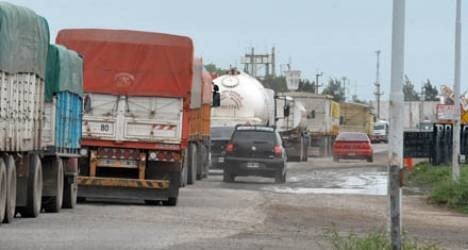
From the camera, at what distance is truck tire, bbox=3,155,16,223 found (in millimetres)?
18984

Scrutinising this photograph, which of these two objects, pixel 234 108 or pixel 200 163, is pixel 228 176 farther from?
pixel 234 108

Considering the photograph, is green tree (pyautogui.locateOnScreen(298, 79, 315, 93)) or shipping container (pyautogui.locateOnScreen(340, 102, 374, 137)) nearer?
shipping container (pyautogui.locateOnScreen(340, 102, 374, 137))

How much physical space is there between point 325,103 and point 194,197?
39668 millimetres

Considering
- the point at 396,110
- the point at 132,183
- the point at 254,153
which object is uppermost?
the point at 396,110

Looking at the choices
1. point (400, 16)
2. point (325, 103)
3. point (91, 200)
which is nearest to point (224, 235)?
point (400, 16)

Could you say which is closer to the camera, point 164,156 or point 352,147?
point 164,156

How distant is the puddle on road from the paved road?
110 mm

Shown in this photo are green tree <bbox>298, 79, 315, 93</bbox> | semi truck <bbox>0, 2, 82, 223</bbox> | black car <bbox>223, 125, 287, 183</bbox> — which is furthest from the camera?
green tree <bbox>298, 79, 315, 93</bbox>

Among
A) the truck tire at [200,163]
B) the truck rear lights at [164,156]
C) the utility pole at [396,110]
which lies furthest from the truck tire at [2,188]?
the truck tire at [200,163]

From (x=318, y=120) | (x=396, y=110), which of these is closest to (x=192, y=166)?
(x=396, y=110)

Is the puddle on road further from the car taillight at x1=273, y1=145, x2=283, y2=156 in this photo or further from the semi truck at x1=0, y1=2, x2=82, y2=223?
the semi truck at x1=0, y1=2, x2=82, y2=223

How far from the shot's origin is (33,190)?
2058 cm

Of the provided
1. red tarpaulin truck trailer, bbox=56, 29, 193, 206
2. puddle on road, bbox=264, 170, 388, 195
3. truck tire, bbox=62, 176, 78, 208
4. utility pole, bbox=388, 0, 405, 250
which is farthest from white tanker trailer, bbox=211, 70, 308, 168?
utility pole, bbox=388, 0, 405, 250

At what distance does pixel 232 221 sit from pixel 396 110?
9389 millimetres
